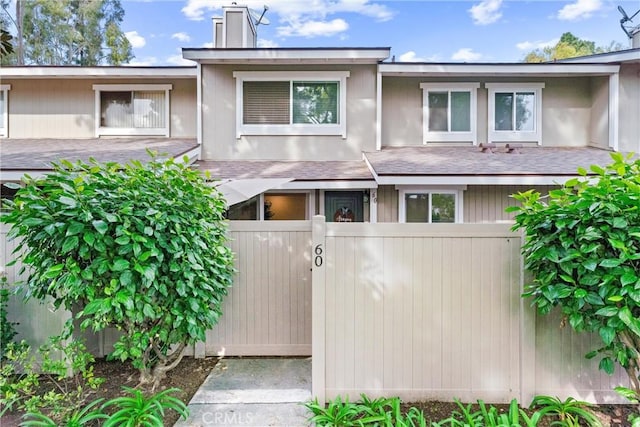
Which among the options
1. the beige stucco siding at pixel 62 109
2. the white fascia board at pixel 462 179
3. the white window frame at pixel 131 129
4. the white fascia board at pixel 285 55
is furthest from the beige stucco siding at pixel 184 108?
the white fascia board at pixel 462 179

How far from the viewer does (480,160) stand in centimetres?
752

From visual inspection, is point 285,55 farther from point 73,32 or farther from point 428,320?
point 73,32

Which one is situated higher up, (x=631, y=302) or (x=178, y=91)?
(x=178, y=91)

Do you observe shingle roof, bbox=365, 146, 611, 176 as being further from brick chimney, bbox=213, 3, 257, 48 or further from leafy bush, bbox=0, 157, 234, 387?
brick chimney, bbox=213, 3, 257, 48

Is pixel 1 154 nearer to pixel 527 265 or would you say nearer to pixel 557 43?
pixel 527 265

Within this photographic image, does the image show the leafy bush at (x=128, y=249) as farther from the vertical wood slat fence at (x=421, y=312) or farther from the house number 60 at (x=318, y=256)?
the vertical wood slat fence at (x=421, y=312)

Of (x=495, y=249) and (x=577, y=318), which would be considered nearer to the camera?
(x=577, y=318)

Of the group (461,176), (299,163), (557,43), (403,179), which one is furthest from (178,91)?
(557,43)

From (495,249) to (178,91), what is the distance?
8.30 m

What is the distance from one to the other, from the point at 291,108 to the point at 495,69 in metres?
4.76

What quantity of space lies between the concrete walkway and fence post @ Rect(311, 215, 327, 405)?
0.71 ft

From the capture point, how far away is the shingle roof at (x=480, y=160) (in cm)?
671

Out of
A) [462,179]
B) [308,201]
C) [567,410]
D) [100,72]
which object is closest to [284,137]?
[308,201]

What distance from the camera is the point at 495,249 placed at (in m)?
3.57
